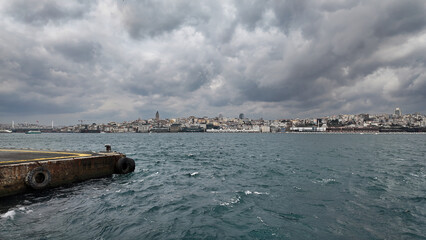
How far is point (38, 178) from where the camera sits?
15.9 m

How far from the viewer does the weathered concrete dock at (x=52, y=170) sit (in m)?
14.7

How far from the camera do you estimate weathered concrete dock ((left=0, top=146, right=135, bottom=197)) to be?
1473 centimetres

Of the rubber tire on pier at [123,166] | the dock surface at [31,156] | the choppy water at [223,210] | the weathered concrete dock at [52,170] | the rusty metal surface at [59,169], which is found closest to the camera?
the choppy water at [223,210]

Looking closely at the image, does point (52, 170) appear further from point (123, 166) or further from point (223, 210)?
point (223, 210)

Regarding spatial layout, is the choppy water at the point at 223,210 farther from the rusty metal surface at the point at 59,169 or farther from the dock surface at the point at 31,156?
the dock surface at the point at 31,156

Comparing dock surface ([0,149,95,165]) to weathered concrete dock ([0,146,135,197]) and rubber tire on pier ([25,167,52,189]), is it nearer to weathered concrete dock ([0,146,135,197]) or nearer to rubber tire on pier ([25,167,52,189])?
weathered concrete dock ([0,146,135,197])

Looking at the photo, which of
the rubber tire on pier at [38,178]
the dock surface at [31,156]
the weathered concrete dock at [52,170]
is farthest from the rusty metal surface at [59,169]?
the rubber tire on pier at [38,178]

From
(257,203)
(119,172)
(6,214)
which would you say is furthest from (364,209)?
(119,172)

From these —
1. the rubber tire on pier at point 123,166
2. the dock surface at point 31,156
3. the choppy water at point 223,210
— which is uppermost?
the dock surface at point 31,156

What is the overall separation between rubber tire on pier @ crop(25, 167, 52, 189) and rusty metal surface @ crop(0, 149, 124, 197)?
0.33 m

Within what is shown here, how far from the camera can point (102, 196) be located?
15.2m

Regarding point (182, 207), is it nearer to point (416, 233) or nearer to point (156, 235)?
point (156, 235)

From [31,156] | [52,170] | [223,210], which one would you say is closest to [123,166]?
[52,170]

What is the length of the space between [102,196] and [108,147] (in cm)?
1091
